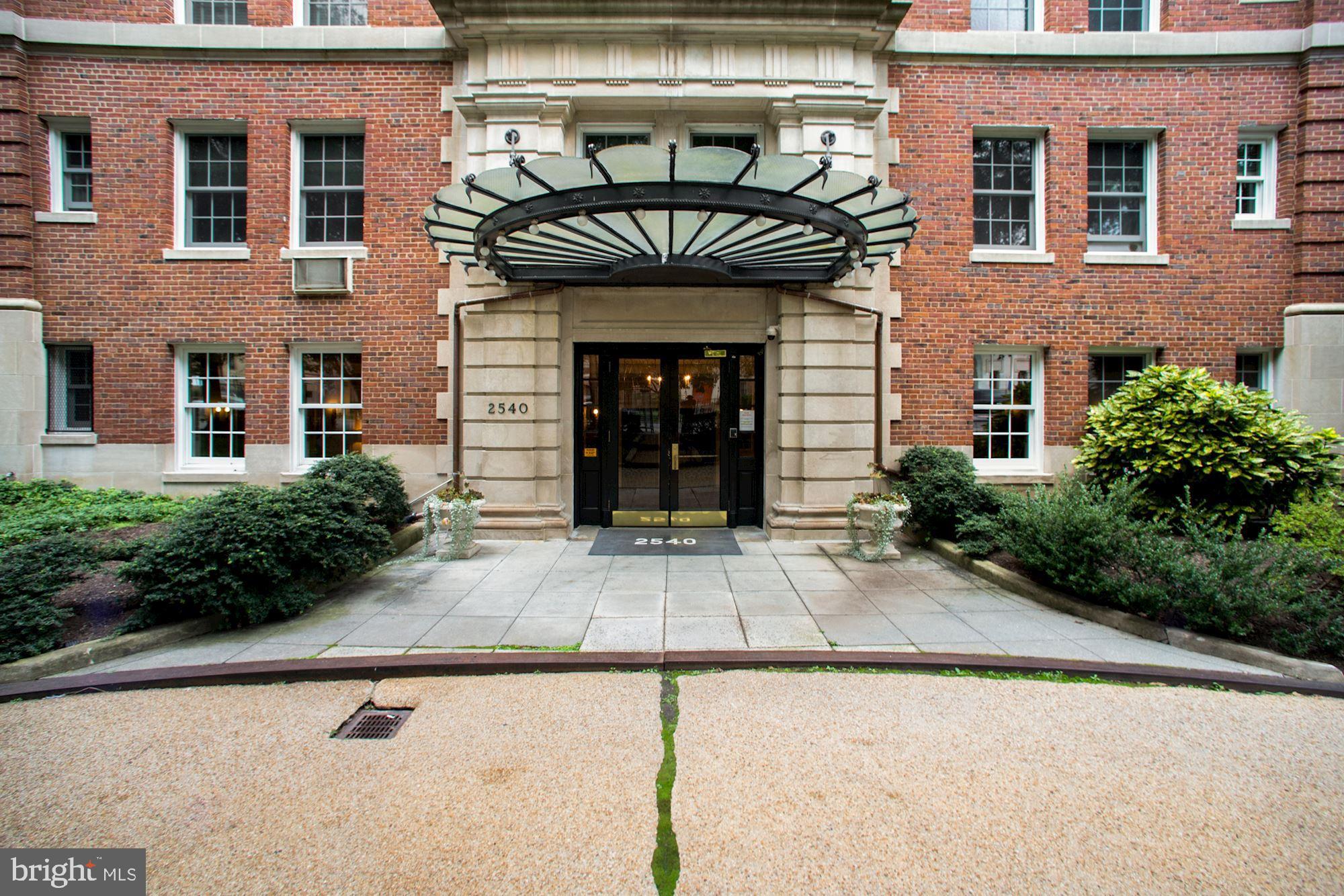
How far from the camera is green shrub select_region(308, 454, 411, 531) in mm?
7504

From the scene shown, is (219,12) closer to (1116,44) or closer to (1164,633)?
(1116,44)

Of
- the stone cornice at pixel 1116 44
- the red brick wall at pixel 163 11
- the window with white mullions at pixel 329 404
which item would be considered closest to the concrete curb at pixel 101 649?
the window with white mullions at pixel 329 404

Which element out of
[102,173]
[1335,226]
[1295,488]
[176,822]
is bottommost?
[176,822]

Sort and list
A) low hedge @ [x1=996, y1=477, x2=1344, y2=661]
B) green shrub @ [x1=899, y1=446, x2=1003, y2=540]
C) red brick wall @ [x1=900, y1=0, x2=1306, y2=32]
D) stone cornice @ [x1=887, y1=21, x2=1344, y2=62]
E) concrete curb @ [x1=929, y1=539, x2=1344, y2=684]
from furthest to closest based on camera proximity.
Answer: red brick wall @ [x1=900, y1=0, x2=1306, y2=32], stone cornice @ [x1=887, y1=21, x2=1344, y2=62], green shrub @ [x1=899, y1=446, x2=1003, y2=540], low hedge @ [x1=996, y1=477, x2=1344, y2=661], concrete curb @ [x1=929, y1=539, x2=1344, y2=684]

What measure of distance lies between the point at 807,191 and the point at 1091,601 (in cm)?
543

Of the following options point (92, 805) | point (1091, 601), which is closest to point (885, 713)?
point (1091, 601)

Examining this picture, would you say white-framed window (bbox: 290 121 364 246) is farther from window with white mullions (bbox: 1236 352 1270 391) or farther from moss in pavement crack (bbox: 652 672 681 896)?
window with white mullions (bbox: 1236 352 1270 391)

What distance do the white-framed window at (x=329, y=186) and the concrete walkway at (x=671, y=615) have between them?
6286 mm

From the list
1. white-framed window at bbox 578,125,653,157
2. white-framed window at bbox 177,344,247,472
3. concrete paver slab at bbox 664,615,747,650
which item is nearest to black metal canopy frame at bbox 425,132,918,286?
white-framed window at bbox 578,125,653,157

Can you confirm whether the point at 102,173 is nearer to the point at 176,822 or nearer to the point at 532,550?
the point at 532,550

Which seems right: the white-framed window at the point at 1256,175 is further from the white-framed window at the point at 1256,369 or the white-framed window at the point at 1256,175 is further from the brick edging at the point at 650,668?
the brick edging at the point at 650,668

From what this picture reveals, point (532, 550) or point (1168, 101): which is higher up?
point (1168, 101)

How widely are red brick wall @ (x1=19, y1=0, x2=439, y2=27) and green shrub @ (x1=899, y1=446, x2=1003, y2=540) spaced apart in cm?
1108

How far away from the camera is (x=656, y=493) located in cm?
926
